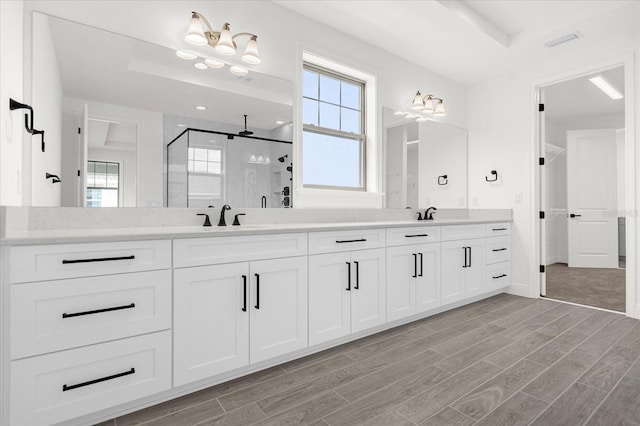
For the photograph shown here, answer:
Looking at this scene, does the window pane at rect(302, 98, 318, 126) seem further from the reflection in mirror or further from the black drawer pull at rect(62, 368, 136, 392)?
the black drawer pull at rect(62, 368, 136, 392)

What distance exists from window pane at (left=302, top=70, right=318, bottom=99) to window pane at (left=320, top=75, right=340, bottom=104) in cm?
7

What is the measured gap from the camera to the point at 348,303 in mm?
2385

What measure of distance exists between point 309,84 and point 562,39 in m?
2.49

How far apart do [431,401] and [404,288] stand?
1087 millimetres

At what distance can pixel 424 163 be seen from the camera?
3850 mm

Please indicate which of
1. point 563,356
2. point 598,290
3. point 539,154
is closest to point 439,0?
point 539,154

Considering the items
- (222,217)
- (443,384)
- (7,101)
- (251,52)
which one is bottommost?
(443,384)

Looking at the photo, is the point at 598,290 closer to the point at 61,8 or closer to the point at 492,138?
the point at 492,138

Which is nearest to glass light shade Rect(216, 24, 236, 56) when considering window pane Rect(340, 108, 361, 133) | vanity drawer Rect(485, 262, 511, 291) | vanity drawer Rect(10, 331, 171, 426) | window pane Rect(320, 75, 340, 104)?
window pane Rect(320, 75, 340, 104)

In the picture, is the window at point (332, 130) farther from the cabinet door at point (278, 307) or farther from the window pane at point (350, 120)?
the cabinet door at point (278, 307)

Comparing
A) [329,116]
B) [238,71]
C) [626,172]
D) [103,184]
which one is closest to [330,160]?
[329,116]

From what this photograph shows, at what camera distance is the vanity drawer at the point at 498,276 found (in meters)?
3.62

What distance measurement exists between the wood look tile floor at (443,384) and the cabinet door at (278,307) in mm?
174

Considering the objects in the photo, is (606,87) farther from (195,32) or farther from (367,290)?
(195,32)
